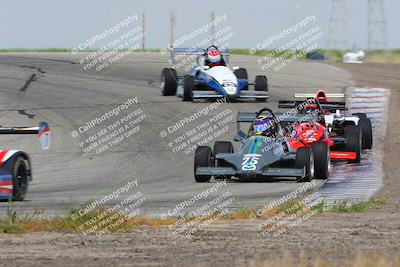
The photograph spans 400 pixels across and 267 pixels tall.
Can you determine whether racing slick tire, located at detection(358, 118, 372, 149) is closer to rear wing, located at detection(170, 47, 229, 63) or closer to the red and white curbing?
the red and white curbing

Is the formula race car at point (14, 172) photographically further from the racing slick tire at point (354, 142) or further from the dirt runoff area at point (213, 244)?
the racing slick tire at point (354, 142)

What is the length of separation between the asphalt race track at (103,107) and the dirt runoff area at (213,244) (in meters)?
2.53

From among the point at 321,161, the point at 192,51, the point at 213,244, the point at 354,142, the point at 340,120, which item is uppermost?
the point at 192,51

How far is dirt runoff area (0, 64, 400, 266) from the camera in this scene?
33.4 ft

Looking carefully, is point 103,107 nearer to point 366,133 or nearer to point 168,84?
point 168,84

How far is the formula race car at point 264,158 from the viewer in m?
17.6

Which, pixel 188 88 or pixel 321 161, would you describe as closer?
pixel 321 161

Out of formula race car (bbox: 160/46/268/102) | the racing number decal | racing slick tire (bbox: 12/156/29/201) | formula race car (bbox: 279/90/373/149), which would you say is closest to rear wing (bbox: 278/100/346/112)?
formula race car (bbox: 279/90/373/149)

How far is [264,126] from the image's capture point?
18750mm

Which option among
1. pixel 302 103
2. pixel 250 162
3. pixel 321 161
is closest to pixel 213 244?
pixel 250 162

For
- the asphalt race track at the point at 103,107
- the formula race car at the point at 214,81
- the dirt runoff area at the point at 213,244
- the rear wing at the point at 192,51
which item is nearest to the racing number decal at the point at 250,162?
the asphalt race track at the point at 103,107

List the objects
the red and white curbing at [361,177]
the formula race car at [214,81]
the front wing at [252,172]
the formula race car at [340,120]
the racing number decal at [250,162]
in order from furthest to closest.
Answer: the formula race car at [214,81]
the formula race car at [340,120]
the racing number decal at [250,162]
the front wing at [252,172]
the red and white curbing at [361,177]

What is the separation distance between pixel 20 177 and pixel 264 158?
432cm

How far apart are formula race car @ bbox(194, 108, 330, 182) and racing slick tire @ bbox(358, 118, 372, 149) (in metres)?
4.23
